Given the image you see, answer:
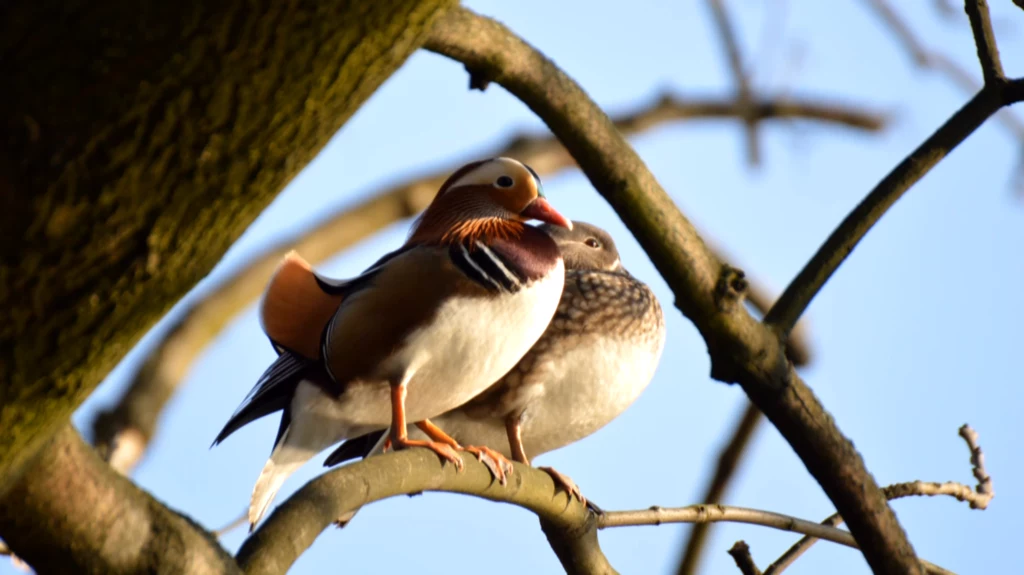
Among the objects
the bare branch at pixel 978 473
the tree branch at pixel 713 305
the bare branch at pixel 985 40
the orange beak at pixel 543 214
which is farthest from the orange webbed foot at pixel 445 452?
the bare branch at pixel 985 40

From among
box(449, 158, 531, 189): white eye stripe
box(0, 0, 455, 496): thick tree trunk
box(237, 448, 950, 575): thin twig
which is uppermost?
box(449, 158, 531, 189): white eye stripe

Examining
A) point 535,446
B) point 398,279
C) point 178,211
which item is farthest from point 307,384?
point 178,211

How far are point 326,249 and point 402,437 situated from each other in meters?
1.22

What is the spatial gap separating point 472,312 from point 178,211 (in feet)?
3.89

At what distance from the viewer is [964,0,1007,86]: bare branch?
238 centimetres

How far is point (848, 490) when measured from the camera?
8.13 ft

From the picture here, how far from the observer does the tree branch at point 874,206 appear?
252cm

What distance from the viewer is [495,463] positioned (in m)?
2.11

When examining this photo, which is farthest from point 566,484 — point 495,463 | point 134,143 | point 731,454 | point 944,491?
point 134,143

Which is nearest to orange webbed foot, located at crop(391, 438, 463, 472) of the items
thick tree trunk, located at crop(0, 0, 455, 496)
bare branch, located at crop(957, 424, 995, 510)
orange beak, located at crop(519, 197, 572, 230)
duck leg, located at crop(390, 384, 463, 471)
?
duck leg, located at crop(390, 384, 463, 471)

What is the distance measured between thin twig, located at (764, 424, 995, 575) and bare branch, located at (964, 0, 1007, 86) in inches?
31.4

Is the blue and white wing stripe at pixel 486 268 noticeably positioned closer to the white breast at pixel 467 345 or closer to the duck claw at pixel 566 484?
the white breast at pixel 467 345

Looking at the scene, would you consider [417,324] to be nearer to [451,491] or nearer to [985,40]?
[451,491]

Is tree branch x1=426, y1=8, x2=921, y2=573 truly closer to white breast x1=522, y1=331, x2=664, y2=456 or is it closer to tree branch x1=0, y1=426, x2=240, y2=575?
white breast x1=522, y1=331, x2=664, y2=456
